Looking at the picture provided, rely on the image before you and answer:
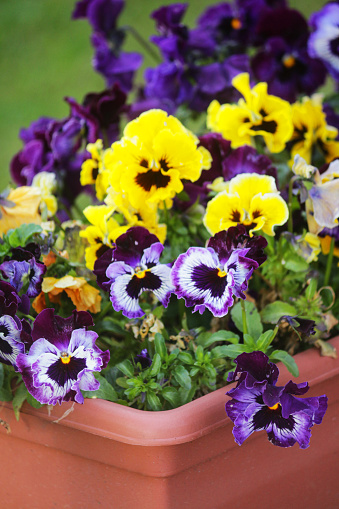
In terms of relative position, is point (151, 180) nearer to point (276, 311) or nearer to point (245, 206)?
point (245, 206)

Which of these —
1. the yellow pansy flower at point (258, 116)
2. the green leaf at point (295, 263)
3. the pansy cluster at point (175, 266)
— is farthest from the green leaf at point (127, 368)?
the yellow pansy flower at point (258, 116)

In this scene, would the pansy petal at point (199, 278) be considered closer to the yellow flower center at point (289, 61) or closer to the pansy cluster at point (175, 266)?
the pansy cluster at point (175, 266)

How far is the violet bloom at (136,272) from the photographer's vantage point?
27.0 inches

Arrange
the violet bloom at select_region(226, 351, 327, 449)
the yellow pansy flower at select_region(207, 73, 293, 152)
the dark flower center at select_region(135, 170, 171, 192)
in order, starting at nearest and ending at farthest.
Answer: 1. the violet bloom at select_region(226, 351, 327, 449)
2. the dark flower center at select_region(135, 170, 171, 192)
3. the yellow pansy flower at select_region(207, 73, 293, 152)

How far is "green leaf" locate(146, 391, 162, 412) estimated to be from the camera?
2.27ft

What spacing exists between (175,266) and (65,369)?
15cm

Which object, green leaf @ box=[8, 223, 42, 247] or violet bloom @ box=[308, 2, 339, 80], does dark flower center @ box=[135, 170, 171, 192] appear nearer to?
green leaf @ box=[8, 223, 42, 247]

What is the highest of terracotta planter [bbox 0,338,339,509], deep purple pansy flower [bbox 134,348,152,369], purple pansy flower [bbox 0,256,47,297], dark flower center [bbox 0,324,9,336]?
purple pansy flower [bbox 0,256,47,297]

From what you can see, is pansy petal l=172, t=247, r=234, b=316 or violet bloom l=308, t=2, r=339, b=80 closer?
pansy petal l=172, t=247, r=234, b=316

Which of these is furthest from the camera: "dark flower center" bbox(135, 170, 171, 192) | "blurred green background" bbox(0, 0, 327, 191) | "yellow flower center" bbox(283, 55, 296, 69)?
"blurred green background" bbox(0, 0, 327, 191)

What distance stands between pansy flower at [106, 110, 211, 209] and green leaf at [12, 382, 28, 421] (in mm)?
238

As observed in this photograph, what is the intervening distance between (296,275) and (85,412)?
1.06 ft

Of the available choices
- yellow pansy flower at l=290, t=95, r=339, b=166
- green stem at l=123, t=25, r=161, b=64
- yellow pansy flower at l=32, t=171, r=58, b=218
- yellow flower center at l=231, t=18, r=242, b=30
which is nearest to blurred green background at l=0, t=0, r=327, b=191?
green stem at l=123, t=25, r=161, b=64

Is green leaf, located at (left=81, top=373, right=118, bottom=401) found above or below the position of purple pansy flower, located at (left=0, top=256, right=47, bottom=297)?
below
